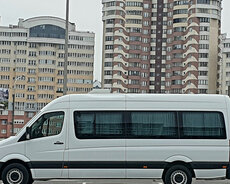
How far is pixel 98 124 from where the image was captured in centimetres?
1349

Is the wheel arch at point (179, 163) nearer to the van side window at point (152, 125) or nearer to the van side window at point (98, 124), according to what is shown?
the van side window at point (152, 125)

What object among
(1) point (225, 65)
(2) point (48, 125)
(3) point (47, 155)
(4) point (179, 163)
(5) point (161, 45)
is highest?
(5) point (161, 45)

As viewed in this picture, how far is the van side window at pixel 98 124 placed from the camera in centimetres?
1340

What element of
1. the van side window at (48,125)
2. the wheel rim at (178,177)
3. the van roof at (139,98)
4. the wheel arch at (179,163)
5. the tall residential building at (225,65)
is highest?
the tall residential building at (225,65)

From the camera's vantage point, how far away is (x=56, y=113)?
13477 millimetres

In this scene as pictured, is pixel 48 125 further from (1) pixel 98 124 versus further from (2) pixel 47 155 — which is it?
(1) pixel 98 124

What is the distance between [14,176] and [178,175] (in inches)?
177

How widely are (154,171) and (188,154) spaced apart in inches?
40.9

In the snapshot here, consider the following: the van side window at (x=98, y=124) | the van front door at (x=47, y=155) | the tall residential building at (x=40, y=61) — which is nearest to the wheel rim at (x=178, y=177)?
the van side window at (x=98, y=124)

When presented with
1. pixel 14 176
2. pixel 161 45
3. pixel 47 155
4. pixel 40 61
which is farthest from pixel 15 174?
pixel 40 61

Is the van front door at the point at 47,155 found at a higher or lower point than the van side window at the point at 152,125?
lower

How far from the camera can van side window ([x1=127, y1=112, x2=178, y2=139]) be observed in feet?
44.1

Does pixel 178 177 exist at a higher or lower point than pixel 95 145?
lower

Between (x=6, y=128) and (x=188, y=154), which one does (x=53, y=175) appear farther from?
(x=6, y=128)
